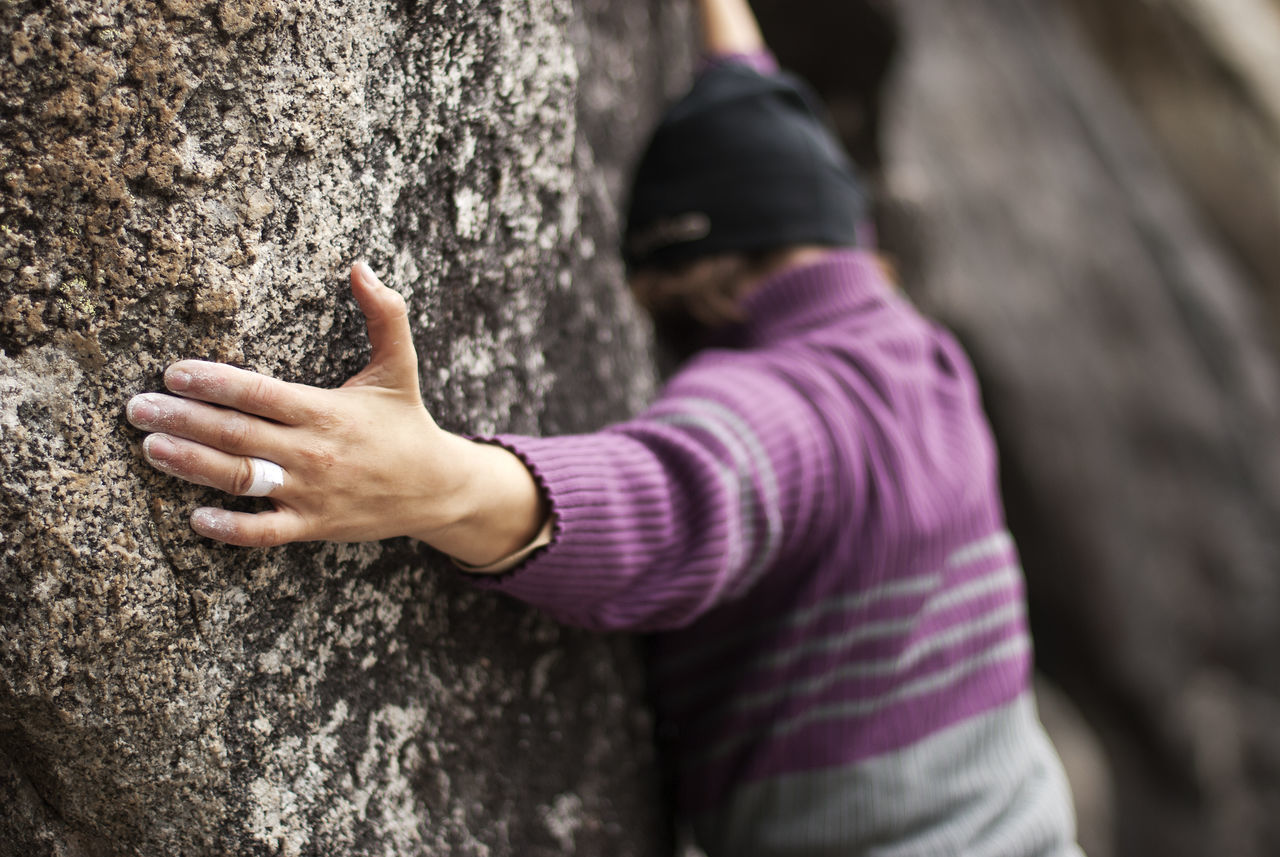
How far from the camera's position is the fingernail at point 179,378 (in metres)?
0.60

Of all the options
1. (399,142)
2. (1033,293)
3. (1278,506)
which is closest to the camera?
(399,142)

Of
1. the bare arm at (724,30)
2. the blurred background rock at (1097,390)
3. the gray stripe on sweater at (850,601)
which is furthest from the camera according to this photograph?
the blurred background rock at (1097,390)

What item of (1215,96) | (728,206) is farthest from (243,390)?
(1215,96)

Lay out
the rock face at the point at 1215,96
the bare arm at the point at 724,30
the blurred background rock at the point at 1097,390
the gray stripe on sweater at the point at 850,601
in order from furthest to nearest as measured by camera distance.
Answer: the rock face at the point at 1215,96, the blurred background rock at the point at 1097,390, the bare arm at the point at 724,30, the gray stripe on sweater at the point at 850,601

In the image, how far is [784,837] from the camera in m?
0.99

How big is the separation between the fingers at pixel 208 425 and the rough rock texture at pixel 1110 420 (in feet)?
6.32

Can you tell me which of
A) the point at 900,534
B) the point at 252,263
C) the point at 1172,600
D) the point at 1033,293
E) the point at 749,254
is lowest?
the point at 1172,600

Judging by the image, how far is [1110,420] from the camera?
252 cm

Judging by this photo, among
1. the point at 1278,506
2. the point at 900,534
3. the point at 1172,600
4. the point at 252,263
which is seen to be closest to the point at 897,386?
the point at 900,534

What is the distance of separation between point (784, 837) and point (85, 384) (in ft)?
2.61

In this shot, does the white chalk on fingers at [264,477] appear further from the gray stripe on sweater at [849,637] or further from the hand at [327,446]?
the gray stripe on sweater at [849,637]

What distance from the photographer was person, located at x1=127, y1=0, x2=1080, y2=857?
62cm

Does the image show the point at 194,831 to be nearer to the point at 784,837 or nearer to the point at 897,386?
the point at 784,837

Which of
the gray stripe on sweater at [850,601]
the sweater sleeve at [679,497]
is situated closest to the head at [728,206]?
the sweater sleeve at [679,497]
